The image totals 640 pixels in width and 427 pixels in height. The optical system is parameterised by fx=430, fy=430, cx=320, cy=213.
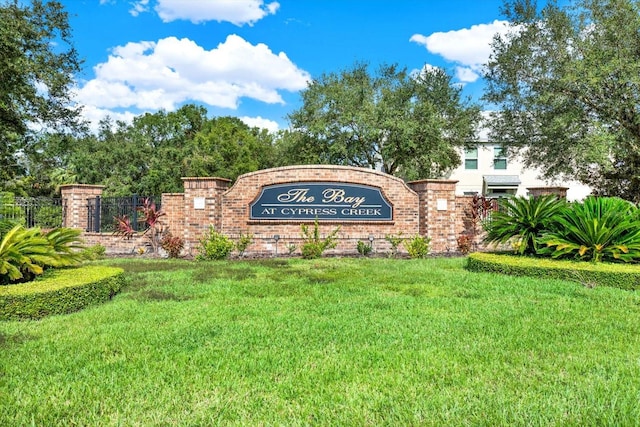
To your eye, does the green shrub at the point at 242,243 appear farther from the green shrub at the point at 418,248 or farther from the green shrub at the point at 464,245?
the green shrub at the point at 464,245

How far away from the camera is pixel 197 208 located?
12016mm

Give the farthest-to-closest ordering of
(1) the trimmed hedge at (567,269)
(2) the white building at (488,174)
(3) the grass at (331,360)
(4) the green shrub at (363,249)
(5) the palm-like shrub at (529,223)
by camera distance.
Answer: (2) the white building at (488,174), (4) the green shrub at (363,249), (5) the palm-like shrub at (529,223), (1) the trimmed hedge at (567,269), (3) the grass at (331,360)

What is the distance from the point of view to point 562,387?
309cm

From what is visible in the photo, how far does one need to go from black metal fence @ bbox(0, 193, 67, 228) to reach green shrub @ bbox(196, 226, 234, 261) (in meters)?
4.50

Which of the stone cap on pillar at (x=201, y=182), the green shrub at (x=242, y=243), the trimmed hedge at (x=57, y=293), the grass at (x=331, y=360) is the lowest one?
the grass at (x=331, y=360)

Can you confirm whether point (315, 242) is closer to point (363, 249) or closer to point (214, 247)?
point (363, 249)

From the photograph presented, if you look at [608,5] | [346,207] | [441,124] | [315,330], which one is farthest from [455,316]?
[441,124]

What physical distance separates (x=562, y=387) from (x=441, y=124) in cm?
1810

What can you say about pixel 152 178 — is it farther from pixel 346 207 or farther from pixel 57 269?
pixel 57 269

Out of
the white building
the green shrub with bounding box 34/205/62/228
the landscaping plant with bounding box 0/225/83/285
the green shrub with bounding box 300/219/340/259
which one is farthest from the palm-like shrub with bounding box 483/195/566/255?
the white building

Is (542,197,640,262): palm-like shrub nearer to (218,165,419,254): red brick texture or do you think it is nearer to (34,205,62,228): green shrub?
(218,165,419,254): red brick texture

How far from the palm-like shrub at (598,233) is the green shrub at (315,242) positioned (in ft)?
17.7

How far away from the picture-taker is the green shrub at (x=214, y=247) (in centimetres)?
1116

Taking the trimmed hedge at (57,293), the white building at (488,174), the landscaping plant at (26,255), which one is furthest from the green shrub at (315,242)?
the white building at (488,174)
